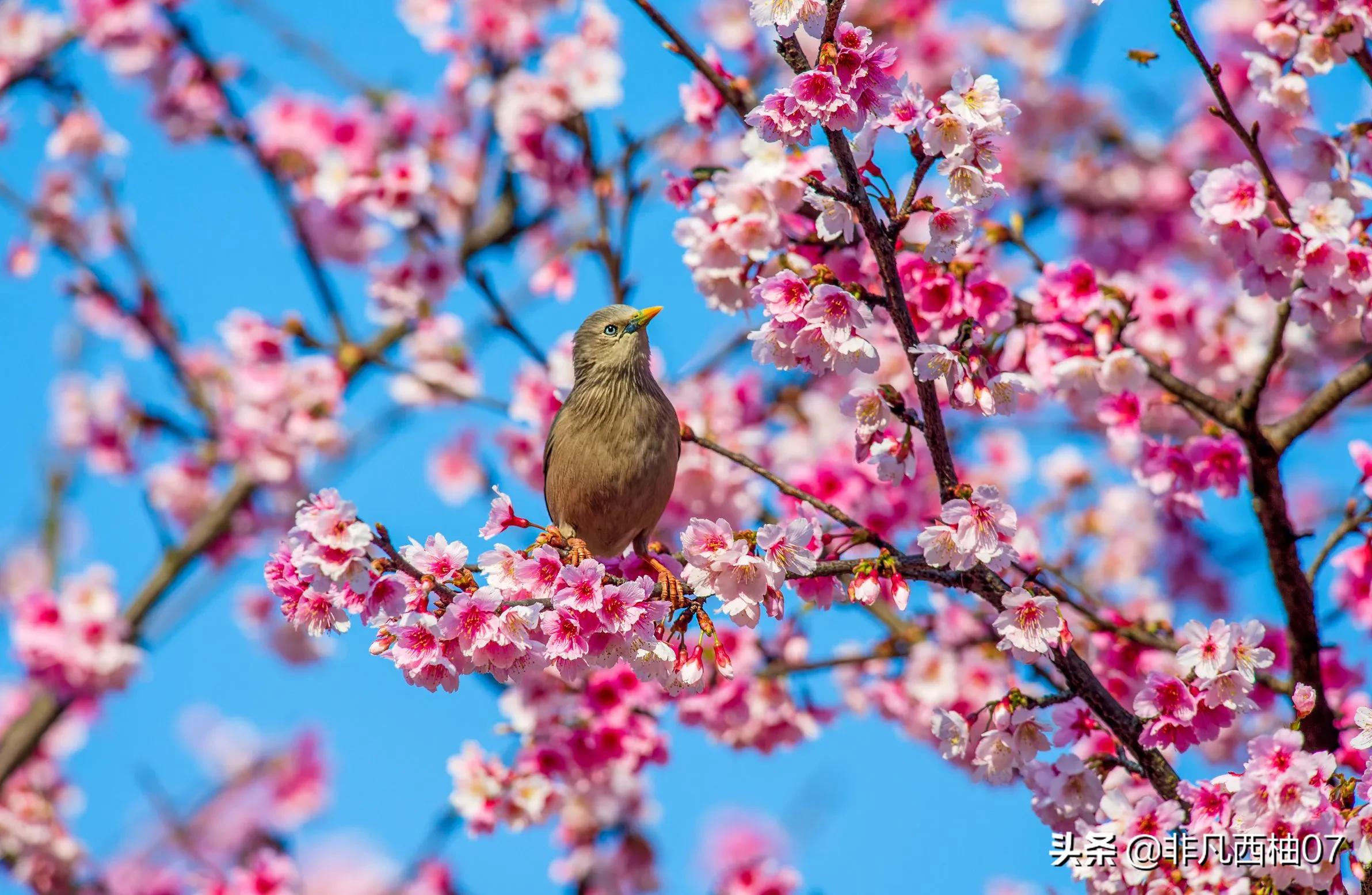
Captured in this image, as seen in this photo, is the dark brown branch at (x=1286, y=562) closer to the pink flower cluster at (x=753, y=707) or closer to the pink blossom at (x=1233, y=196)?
the pink blossom at (x=1233, y=196)

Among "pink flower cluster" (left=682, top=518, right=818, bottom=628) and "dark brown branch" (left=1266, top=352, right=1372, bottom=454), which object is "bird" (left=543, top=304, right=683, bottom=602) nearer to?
"pink flower cluster" (left=682, top=518, right=818, bottom=628)

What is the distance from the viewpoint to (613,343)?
4035mm

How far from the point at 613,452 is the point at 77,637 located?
3.51 meters

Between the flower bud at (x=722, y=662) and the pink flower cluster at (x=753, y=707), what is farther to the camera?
the pink flower cluster at (x=753, y=707)

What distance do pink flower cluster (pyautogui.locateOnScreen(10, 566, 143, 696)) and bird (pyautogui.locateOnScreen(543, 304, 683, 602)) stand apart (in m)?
2.96

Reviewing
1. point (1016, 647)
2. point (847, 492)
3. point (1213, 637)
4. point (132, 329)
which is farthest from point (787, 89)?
point (132, 329)

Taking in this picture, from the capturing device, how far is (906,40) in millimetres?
7773

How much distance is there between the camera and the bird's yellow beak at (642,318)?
407cm

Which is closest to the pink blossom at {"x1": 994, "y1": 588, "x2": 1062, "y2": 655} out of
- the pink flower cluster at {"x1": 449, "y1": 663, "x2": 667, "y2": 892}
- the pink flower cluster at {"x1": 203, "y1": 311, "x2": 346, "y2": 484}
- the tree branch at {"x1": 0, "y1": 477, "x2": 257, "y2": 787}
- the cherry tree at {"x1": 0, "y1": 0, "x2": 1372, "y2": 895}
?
the cherry tree at {"x1": 0, "y1": 0, "x2": 1372, "y2": 895}

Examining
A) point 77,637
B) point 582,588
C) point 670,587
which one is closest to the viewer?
point 582,588

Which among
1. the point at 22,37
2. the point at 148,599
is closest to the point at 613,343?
the point at 148,599

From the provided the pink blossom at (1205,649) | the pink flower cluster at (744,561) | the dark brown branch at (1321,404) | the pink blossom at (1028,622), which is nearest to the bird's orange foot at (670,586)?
the pink flower cluster at (744,561)

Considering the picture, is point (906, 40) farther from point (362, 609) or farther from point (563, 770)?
point (362, 609)

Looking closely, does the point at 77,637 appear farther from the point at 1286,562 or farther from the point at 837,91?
the point at 1286,562
